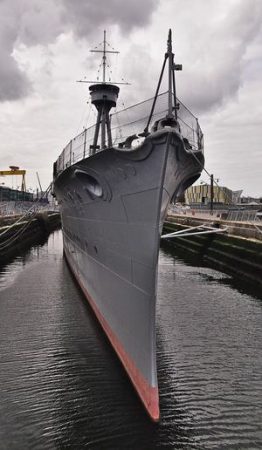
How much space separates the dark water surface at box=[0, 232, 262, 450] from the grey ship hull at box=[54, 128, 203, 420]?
0.47m

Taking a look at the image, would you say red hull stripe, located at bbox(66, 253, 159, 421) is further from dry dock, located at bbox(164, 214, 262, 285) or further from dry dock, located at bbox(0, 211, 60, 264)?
dry dock, located at bbox(0, 211, 60, 264)

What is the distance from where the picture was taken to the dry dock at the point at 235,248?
53.2 ft

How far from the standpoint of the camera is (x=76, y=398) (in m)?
6.61

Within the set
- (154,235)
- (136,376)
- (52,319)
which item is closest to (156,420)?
(136,376)

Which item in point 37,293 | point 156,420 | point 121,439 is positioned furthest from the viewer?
point 37,293

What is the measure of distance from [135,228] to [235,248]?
13.1m

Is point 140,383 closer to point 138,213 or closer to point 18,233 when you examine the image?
point 138,213

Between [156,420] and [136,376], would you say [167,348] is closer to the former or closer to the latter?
[136,376]

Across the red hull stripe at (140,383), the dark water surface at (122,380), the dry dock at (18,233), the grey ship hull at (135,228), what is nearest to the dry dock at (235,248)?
the dark water surface at (122,380)

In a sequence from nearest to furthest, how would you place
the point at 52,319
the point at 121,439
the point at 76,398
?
the point at 121,439 → the point at 76,398 → the point at 52,319

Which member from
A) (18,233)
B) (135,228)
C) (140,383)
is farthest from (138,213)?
(18,233)

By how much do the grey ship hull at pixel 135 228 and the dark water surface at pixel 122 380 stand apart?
1.54 ft

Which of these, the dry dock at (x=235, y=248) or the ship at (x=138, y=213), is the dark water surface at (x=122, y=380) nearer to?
the ship at (x=138, y=213)

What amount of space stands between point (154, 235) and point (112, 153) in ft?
5.60
